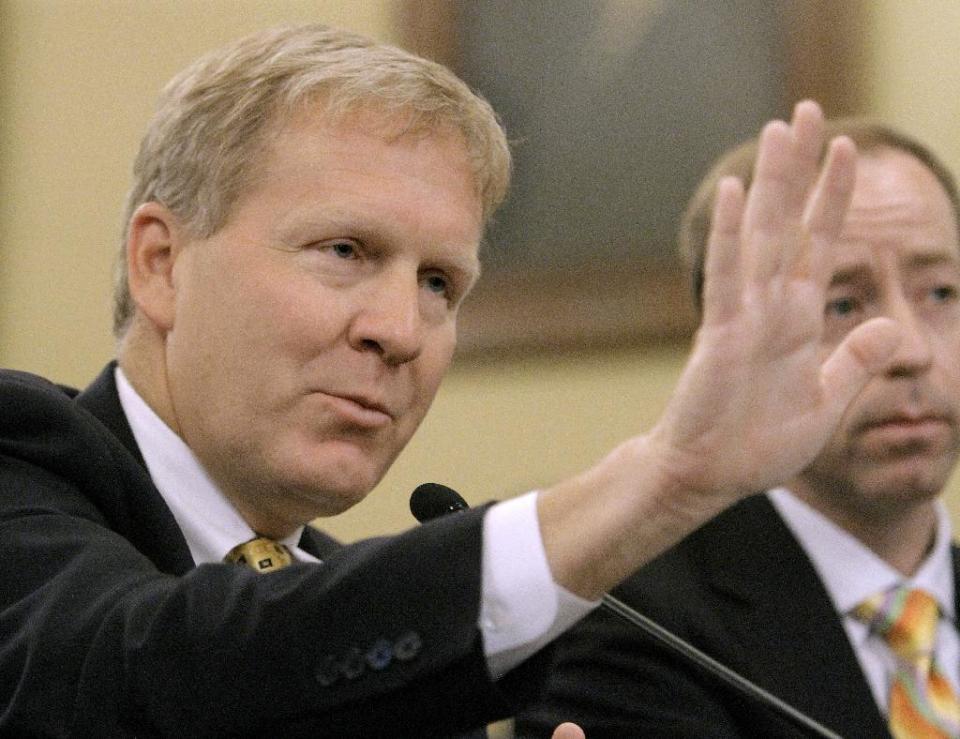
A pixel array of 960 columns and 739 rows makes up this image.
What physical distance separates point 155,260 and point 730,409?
1043 mm

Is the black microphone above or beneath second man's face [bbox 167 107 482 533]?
beneath

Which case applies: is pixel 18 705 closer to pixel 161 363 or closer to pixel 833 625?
pixel 161 363

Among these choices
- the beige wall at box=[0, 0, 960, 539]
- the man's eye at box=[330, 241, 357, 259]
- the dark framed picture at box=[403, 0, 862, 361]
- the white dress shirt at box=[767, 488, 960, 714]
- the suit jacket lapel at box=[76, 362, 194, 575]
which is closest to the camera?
the suit jacket lapel at box=[76, 362, 194, 575]

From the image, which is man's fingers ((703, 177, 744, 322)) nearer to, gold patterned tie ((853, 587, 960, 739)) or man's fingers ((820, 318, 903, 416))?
man's fingers ((820, 318, 903, 416))

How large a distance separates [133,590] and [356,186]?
26.6 inches

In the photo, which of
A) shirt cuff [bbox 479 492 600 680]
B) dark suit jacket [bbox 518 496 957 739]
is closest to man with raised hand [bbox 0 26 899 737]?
shirt cuff [bbox 479 492 600 680]

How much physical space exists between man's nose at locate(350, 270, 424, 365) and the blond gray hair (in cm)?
22

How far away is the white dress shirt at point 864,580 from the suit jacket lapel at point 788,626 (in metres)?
0.03

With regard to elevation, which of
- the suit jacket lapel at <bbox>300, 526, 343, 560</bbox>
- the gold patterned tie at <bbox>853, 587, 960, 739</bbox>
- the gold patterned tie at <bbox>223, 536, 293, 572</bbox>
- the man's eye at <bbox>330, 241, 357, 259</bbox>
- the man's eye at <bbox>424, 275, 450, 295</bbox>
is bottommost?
the gold patterned tie at <bbox>853, 587, 960, 739</bbox>

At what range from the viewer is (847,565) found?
2.84 meters

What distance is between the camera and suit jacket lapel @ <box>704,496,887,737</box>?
2.62m

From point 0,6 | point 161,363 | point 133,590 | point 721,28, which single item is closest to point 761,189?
point 133,590

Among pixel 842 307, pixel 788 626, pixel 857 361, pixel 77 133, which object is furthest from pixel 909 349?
pixel 77 133

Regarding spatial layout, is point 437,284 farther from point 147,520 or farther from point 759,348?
point 759,348
